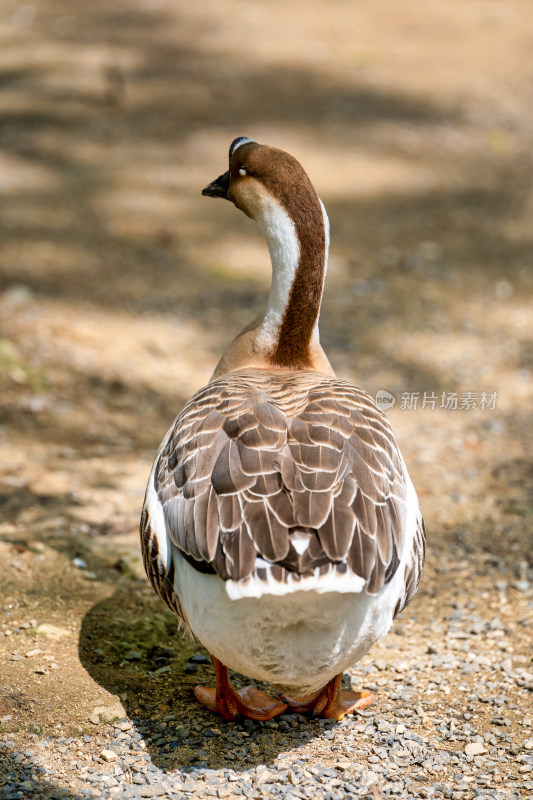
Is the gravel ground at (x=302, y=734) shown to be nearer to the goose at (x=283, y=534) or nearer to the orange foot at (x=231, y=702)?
the orange foot at (x=231, y=702)

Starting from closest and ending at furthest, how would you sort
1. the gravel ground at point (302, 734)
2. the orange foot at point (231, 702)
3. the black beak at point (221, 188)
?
the gravel ground at point (302, 734) < the orange foot at point (231, 702) < the black beak at point (221, 188)

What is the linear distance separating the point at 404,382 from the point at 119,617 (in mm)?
3641

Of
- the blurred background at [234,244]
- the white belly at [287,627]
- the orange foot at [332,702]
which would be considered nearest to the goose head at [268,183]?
the white belly at [287,627]

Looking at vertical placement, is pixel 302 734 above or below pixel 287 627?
below

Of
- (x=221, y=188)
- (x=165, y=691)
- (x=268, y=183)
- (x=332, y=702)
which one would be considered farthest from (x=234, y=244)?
(x=332, y=702)

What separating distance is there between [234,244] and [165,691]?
228 inches

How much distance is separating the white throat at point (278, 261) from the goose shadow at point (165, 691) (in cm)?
149

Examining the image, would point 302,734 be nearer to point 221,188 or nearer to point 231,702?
point 231,702

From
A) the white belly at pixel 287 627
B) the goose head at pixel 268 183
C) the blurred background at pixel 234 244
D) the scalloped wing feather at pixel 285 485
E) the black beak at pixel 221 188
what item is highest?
the goose head at pixel 268 183

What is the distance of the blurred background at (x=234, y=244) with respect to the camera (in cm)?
578

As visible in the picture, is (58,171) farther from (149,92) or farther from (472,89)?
(472,89)

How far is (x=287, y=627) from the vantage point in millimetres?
3234

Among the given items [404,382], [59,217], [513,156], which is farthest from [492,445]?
[513,156]

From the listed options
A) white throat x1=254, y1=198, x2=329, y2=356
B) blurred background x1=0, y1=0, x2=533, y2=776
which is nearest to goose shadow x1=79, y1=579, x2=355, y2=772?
blurred background x1=0, y1=0, x2=533, y2=776
